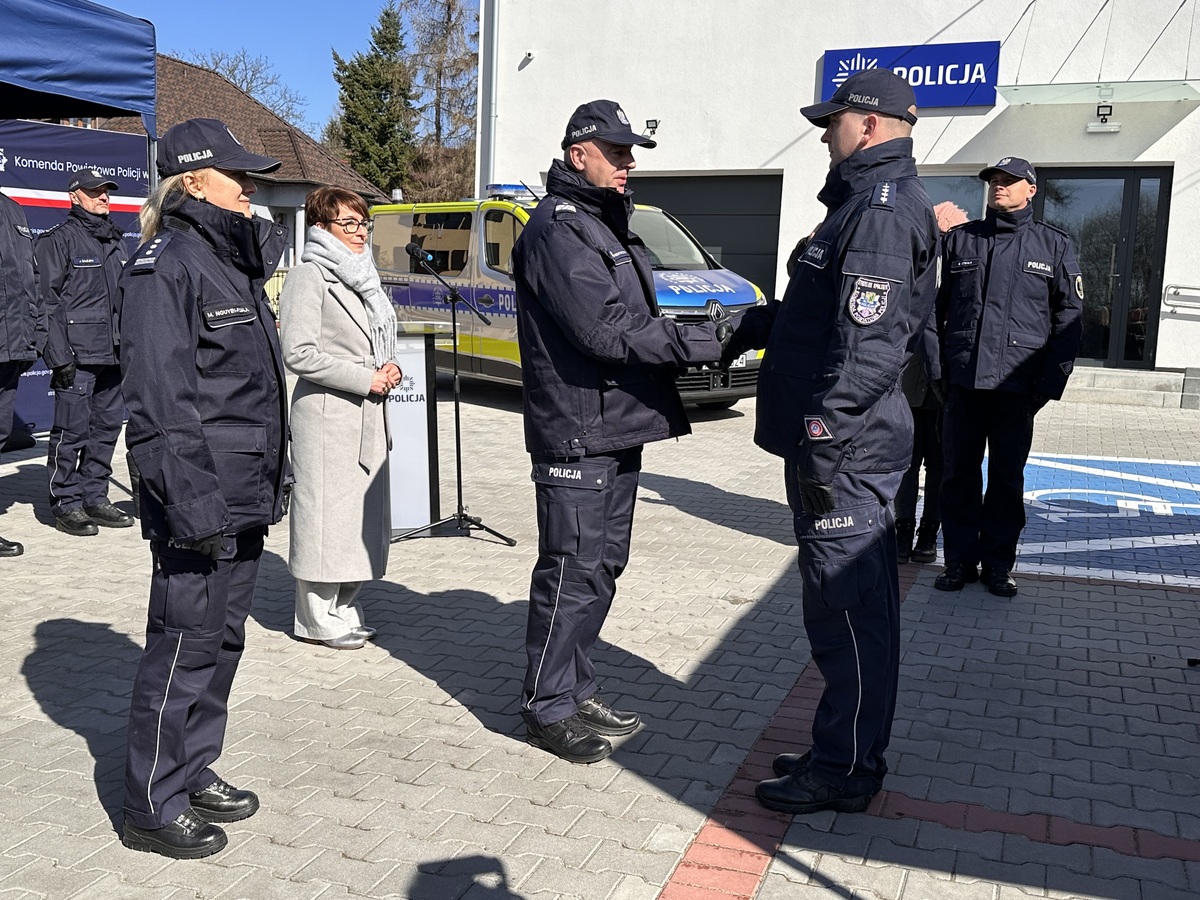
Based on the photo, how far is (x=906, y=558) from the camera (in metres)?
6.93

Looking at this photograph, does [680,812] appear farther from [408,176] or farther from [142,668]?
[408,176]

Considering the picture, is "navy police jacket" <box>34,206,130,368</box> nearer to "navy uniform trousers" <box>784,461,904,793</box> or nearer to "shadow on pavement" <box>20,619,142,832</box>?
"shadow on pavement" <box>20,619,142,832</box>

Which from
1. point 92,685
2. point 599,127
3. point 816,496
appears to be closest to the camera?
point 816,496

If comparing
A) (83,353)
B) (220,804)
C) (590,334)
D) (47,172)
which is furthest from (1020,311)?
(47,172)

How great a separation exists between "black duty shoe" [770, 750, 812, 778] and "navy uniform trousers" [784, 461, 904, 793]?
11 cm

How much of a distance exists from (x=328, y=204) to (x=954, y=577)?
12.4 feet

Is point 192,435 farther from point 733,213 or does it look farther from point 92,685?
point 733,213

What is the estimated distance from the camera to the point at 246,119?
38.8 m

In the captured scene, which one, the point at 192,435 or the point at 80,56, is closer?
the point at 192,435

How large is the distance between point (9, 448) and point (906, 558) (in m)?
6.31

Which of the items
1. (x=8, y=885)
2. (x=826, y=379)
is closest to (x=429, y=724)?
(x=8, y=885)

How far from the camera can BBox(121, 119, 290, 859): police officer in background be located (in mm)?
3084

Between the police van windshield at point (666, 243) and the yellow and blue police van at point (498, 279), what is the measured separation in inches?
0.6

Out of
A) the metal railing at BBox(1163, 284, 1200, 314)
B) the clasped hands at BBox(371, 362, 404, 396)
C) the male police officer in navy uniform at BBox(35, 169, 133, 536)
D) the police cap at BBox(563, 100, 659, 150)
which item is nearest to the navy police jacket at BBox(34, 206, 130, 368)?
the male police officer in navy uniform at BBox(35, 169, 133, 536)
